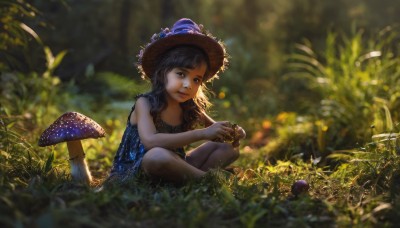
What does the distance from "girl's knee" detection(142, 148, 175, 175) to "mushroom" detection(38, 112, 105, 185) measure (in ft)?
1.29

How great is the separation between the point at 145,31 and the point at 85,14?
1.22 metres

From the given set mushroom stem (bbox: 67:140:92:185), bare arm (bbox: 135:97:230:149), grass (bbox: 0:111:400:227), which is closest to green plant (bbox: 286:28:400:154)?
grass (bbox: 0:111:400:227)

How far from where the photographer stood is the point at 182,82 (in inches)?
128

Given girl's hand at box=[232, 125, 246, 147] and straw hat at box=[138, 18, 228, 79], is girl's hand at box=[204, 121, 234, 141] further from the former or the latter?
straw hat at box=[138, 18, 228, 79]

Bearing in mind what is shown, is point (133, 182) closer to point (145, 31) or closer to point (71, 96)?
point (71, 96)

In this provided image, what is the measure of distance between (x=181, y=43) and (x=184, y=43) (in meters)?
0.02

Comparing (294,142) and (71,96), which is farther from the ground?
(71,96)

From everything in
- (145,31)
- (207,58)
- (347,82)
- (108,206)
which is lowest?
(108,206)

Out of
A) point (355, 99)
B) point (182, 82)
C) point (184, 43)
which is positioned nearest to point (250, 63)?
point (355, 99)

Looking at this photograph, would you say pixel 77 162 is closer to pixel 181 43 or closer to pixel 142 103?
pixel 142 103

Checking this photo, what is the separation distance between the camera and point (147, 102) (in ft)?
10.9

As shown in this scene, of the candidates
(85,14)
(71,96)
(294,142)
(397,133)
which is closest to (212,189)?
(397,133)

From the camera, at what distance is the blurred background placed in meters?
4.70

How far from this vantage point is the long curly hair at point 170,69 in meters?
3.26
